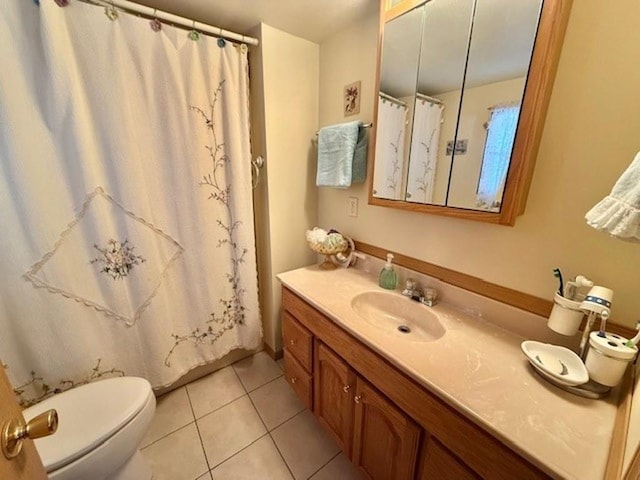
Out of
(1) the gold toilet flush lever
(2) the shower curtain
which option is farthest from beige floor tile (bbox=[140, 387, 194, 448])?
(1) the gold toilet flush lever

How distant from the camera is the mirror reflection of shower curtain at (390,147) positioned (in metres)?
1.15

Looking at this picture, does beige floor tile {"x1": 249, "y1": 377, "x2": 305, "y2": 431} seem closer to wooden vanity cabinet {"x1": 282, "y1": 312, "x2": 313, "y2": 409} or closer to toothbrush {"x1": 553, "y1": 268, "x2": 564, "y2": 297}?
wooden vanity cabinet {"x1": 282, "y1": 312, "x2": 313, "y2": 409}

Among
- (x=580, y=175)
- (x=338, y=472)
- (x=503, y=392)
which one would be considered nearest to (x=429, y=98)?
(x=580, y=175)

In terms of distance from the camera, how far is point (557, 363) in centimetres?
73

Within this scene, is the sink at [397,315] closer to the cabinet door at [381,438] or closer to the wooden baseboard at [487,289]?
the wooden baseboard at [487,289]

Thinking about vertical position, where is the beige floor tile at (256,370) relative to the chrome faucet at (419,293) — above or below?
A: below

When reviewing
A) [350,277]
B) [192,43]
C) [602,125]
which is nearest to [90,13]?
[192,43]

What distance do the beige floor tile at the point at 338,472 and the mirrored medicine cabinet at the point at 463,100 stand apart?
1.26 m

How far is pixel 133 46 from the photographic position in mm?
1098

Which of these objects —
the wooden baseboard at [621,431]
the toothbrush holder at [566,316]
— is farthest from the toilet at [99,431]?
the toothbrush holder at [566,316]

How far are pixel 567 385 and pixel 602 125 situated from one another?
2.34 feet

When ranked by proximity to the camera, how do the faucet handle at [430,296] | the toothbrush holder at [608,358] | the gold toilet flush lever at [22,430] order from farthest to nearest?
the faucet handle at [430,296] → the toothbrush holder at [608,358] → the gold toilet flush lever at [22,430]

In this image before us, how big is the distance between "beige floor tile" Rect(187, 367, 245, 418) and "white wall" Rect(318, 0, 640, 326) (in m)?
1.53

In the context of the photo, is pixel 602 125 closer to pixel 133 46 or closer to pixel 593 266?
pixel 593 266
